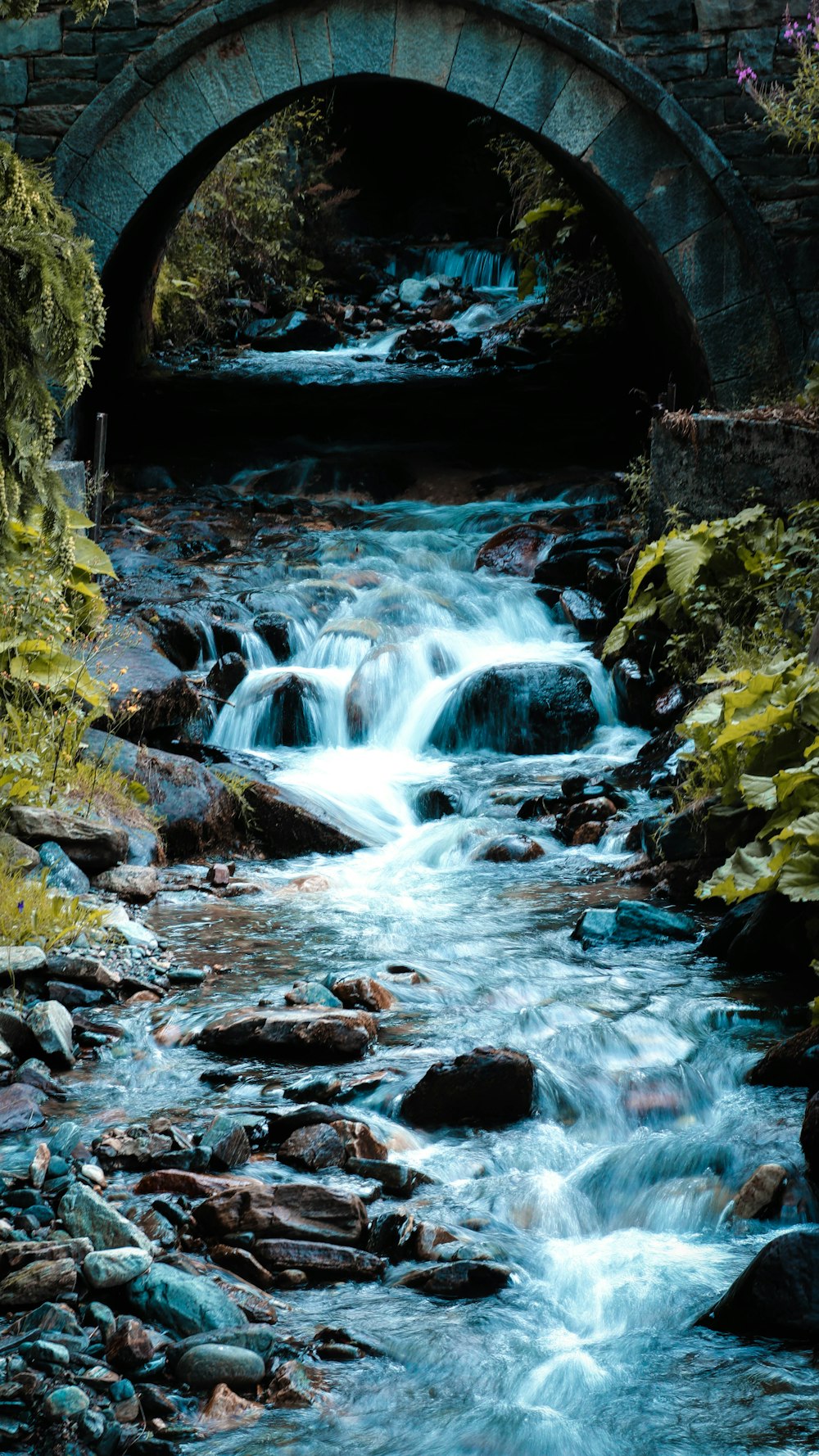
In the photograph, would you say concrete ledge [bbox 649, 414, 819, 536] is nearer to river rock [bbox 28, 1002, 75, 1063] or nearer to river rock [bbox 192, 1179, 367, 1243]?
river rock [bbox 28, 1002, 75, 1063]

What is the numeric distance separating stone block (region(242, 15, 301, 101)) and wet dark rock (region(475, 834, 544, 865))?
578cm

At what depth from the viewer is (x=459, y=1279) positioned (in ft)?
8.45

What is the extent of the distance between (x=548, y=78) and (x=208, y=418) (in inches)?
190

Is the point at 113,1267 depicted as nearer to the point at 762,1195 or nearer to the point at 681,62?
the point at 762,1195

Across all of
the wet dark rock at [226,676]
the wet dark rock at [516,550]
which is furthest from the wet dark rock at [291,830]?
the wet dark rock at [516,550]

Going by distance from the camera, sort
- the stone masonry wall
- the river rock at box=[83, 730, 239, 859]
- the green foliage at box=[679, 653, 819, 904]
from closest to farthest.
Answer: the green foliage at box=[679, 653, 819, 904] → the river rock at box=[83, 730, 239, 859] → the stone masonry wall

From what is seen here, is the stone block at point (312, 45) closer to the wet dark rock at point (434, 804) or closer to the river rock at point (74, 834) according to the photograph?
the wet dark rock at point (434, 804)

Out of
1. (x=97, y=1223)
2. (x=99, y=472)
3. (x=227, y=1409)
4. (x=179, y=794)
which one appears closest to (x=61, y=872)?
(x=179, y=794)

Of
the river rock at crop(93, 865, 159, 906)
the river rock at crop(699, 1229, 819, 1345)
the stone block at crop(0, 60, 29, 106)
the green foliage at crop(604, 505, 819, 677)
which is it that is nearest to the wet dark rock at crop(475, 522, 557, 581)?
the green foliage at crop(604, 505, 819, 677)

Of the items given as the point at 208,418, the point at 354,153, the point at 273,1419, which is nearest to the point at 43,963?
the point at 273,1419

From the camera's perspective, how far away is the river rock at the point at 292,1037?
3.59 meters

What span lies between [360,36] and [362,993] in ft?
23.6

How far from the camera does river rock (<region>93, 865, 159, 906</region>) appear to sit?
4.86 m

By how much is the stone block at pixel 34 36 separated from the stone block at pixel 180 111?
0.70 m
